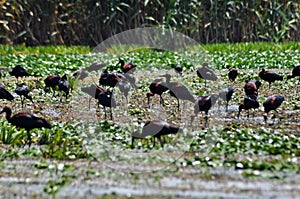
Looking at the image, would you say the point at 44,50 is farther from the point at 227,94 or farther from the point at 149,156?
the point at 149,156

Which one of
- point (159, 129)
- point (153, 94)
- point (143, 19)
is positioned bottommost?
point (159, 129)

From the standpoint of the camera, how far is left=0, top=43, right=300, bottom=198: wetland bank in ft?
15.6

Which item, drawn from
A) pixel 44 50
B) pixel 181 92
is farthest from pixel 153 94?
pixel 44 50

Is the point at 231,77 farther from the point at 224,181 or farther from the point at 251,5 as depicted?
the point at 251,5

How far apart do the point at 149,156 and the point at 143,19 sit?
40.9 ft

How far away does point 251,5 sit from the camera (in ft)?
56.9

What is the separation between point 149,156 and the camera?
18.6ft

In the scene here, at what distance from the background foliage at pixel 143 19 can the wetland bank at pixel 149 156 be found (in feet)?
27.7

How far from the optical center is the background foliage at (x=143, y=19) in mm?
17203

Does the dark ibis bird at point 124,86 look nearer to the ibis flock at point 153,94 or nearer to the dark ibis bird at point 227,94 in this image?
the ibis flock at point 153,94

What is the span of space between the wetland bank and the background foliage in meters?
8.43

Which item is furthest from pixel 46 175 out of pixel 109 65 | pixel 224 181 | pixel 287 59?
pixel 287 59

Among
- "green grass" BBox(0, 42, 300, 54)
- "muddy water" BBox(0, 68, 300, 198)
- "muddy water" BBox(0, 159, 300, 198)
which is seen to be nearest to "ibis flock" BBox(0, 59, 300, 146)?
"muddy water" BBox(0, 68, 300, 198)

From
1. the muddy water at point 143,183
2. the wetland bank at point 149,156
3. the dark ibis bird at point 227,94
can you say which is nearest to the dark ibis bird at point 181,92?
the wetland bank at point 149,156
